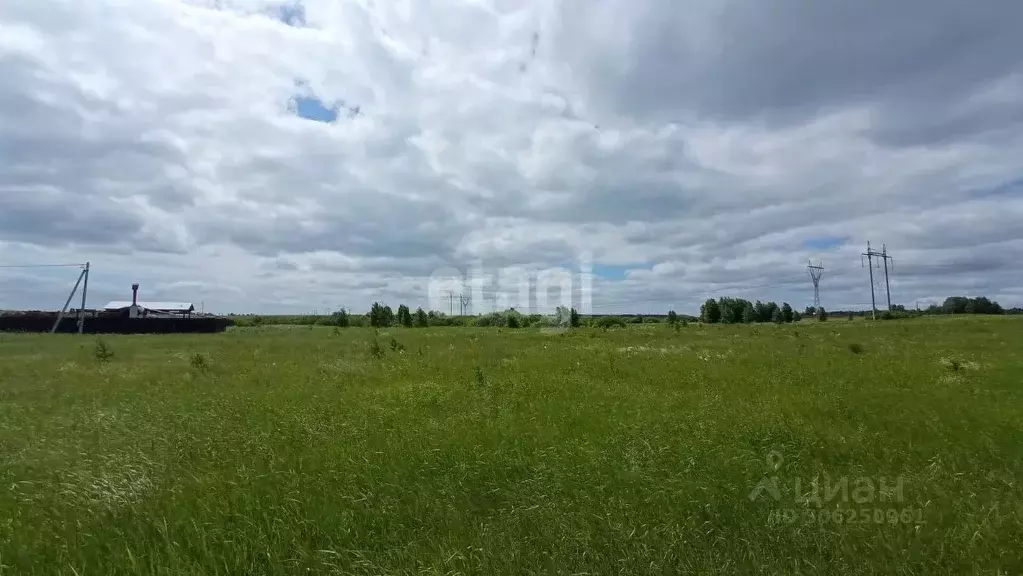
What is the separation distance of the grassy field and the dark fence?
4395cm

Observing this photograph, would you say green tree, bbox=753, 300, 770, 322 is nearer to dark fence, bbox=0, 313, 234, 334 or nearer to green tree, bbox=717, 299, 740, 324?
green tree, bbox=717, 299, 740, 324

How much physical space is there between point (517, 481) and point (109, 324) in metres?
57.0

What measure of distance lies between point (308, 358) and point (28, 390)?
7.57 m

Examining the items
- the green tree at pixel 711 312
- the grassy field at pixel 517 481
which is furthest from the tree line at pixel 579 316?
the grassy field at pixel 517 481

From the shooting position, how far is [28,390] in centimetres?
1247

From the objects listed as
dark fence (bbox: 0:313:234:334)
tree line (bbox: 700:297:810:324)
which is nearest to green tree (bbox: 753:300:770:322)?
tree line (bbox: 700:297:810:324)

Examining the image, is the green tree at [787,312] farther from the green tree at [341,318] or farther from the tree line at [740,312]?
the green tree at [341,318]

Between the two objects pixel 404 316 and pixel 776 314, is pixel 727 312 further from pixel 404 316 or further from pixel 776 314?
pixel 404 316

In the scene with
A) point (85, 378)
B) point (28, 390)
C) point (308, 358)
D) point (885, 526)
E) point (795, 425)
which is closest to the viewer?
point (885, 526)

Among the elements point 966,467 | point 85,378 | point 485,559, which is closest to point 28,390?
point 85,378

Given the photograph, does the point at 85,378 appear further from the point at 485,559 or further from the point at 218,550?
the point at 485,559

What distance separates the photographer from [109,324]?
4828 cm

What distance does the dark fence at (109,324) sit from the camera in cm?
4803

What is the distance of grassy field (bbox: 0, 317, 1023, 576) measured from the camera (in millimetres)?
4137
